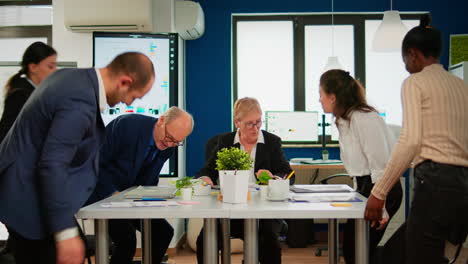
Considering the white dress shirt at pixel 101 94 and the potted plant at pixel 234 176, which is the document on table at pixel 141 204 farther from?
the white dress shirt at pixel 101 94

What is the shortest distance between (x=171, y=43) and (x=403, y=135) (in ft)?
9.13

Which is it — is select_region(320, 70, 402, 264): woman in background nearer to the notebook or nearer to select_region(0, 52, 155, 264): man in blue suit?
the notebook

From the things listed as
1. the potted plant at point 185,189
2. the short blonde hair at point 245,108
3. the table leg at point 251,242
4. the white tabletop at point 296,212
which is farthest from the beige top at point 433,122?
the short blonde hair at point 245,108

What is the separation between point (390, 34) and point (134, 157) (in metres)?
2.57

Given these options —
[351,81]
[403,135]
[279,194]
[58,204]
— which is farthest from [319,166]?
[58,204]

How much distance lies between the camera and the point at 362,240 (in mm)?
1927

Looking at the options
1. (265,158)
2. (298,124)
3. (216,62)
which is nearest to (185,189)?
(265,158)

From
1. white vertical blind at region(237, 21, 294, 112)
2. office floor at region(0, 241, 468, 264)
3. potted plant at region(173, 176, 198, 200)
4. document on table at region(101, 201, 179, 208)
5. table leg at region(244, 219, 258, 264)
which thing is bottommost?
office floor at region(0, 241, 468, 264)

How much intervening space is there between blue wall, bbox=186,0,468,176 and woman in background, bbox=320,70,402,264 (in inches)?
115

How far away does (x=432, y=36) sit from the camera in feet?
5.88

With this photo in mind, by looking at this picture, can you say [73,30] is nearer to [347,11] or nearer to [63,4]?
[63,4]

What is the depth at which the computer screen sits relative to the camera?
410cm

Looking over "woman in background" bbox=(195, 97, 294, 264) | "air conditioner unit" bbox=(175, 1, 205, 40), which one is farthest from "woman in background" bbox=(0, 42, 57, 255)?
"air conditioner unit" bbox=(175, 1, 205, 40)

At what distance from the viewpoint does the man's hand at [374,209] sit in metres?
1.80
